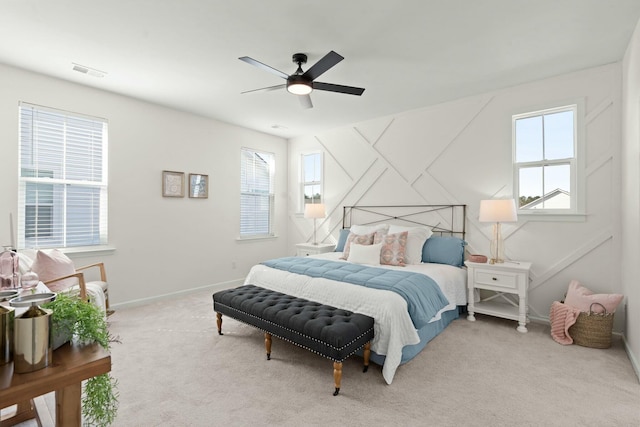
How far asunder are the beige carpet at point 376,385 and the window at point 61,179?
148cm

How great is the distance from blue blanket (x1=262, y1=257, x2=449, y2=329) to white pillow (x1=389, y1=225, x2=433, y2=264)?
690 millimetres

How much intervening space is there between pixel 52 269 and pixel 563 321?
5.01m

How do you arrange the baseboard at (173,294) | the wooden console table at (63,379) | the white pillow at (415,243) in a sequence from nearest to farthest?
the wooden console table at (63,379) → the white pillow at (415,243) → the baseboard at (173,294)

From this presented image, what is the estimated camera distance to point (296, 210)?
6.27m

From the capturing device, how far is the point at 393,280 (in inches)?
114

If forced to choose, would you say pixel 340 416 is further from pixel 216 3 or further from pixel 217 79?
pixel 217 79

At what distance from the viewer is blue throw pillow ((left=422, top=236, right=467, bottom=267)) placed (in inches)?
154

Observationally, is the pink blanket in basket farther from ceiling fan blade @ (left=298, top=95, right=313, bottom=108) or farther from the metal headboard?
ceiling fan blade @ (left=298, top=95, right=313, bottom=108)

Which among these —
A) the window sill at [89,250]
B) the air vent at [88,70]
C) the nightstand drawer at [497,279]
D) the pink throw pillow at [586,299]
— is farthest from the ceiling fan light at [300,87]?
the pink throw pillow at [586,299]

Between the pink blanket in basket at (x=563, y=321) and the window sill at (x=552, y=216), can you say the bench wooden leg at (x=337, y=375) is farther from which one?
the window sill at (x=552, y=216)

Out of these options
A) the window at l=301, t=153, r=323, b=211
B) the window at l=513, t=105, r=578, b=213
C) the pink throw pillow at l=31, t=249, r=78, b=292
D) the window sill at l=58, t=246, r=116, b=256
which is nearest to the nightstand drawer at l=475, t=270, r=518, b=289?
the window at l=513, t=105, r=578, b=213

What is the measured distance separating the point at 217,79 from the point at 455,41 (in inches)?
99.0

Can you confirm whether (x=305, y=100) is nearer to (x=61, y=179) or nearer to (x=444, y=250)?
(x=444, y=250)

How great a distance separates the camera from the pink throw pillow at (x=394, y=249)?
12.5ft
